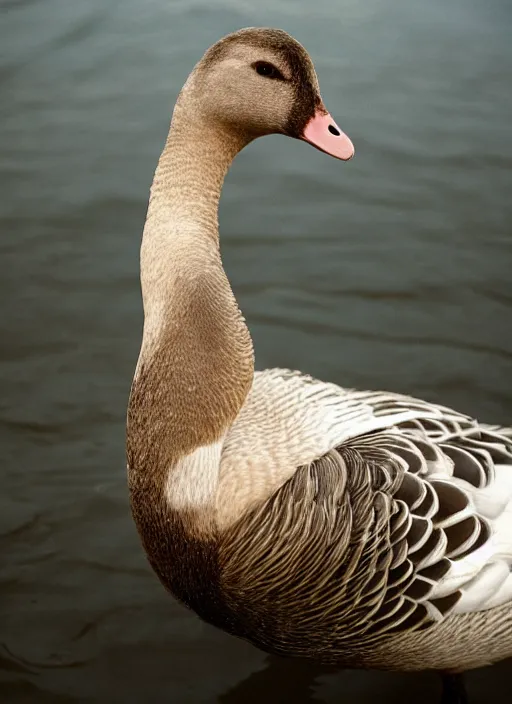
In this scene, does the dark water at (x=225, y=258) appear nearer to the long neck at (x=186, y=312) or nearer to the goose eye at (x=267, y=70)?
the long neck at (x=186, y=312)

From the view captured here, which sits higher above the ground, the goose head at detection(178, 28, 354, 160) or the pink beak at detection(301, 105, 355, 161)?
the goose head at detection(178, 28, 354, 160)

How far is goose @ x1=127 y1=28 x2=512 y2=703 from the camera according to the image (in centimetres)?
178

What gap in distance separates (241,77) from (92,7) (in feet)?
11.6

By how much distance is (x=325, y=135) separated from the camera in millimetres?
1834

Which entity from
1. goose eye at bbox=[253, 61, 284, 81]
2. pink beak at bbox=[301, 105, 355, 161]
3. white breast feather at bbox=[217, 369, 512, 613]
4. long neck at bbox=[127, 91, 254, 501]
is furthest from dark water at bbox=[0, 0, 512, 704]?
goose eye at bbox=[253, 61, 284, 81]

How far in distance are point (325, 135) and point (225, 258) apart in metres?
1.80

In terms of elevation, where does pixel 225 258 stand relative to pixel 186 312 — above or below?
below

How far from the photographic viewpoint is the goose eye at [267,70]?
176 cm

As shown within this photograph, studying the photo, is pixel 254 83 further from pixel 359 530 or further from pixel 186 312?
pixel 359 530

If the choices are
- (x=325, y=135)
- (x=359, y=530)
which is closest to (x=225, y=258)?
(x=325, y=135)

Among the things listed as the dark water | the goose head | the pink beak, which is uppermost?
the goose head

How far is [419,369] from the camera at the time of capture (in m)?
3.21

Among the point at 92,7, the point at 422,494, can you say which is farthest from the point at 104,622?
the point at 92,7

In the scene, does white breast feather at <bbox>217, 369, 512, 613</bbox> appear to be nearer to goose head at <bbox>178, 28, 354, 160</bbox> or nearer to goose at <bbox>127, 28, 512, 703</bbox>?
goose at <bbox>127, 28, 512, 703</bbox>
